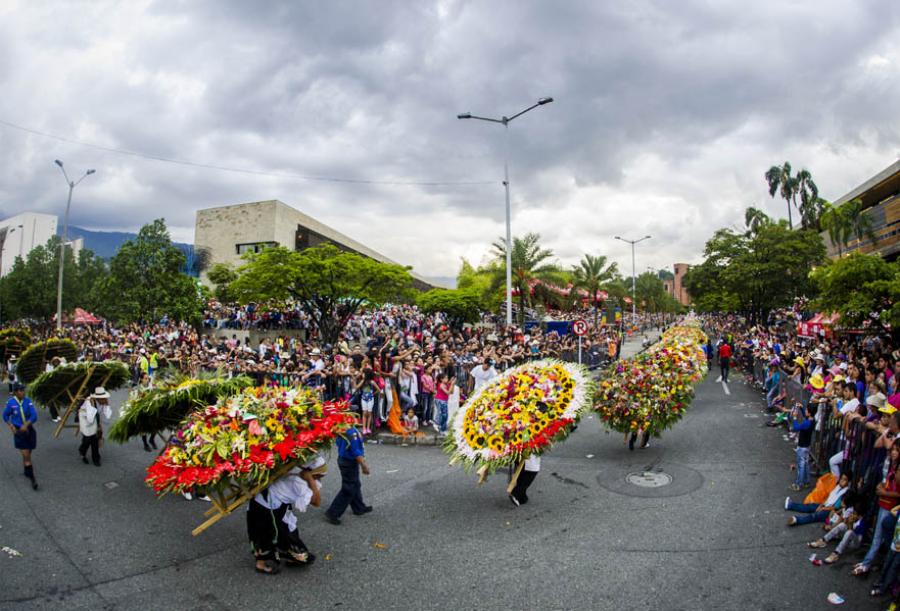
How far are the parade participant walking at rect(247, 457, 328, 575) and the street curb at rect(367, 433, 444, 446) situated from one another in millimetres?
5350

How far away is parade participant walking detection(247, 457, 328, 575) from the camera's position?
538 centimetres

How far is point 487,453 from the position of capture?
6707 millimetres

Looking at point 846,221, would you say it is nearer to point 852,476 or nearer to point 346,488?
point 852,476

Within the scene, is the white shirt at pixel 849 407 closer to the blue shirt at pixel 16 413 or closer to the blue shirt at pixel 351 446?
the blue shirt at pixel 351 446

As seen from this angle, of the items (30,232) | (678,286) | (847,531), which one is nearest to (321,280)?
(847,531)

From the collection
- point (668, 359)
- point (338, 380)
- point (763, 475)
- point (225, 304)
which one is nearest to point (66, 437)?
point (338, 380)

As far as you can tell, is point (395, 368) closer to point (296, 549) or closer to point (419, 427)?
point (419, 427)

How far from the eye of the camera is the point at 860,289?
45.2 feet

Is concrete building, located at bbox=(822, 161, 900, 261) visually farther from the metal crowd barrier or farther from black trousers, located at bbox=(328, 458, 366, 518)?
black trousers, located at bbox=(328, 458, 366, 518)

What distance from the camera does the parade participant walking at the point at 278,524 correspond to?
5.38 m

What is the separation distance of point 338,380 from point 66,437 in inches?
237

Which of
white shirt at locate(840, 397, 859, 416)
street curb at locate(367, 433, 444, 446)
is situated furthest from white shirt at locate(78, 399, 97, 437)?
white shirt at locate(840, 397, 859, 416)

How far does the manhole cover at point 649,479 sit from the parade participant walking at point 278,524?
16.2 ft

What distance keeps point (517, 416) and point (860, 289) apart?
12.2 metres
